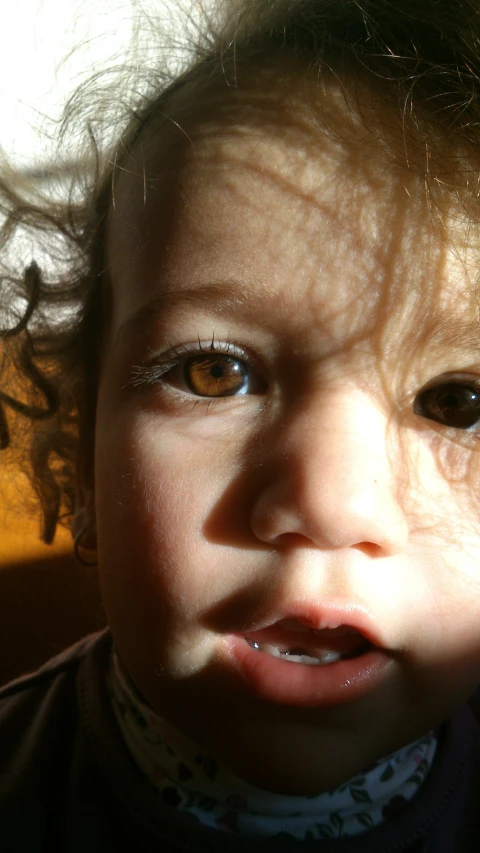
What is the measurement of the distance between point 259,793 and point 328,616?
27 centimetres

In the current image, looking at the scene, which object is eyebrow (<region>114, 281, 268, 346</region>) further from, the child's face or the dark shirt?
the dark shirt

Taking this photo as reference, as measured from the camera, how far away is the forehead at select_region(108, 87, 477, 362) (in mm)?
490

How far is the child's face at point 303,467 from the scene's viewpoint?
1.60 feet

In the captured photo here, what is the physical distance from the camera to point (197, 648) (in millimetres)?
528

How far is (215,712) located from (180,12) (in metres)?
0.66

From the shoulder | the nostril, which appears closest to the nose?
the nostril

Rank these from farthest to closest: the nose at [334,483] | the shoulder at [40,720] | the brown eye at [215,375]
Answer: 1. the shoulder at [40,720]
2. the brown eye at [215,375]
3. the nose at [334,483]

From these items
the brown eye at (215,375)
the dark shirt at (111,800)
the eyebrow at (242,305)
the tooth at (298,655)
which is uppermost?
the eyebrow at (242,305)

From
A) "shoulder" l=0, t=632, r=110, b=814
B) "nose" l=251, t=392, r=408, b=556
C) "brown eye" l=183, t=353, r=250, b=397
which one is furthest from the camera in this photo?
"shoulder" l=0, t=632, r=110, b=814

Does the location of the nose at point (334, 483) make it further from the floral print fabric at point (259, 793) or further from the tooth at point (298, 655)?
the floral print fabric at point (259, 793)

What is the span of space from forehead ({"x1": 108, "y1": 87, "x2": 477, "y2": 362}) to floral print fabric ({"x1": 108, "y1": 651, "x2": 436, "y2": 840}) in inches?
15.9

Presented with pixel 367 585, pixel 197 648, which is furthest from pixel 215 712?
pixel 367 585

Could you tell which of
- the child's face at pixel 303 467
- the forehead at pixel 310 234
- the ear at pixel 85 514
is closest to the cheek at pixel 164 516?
the child's face at pixel 303 467

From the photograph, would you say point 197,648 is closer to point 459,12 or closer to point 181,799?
point 181,799
